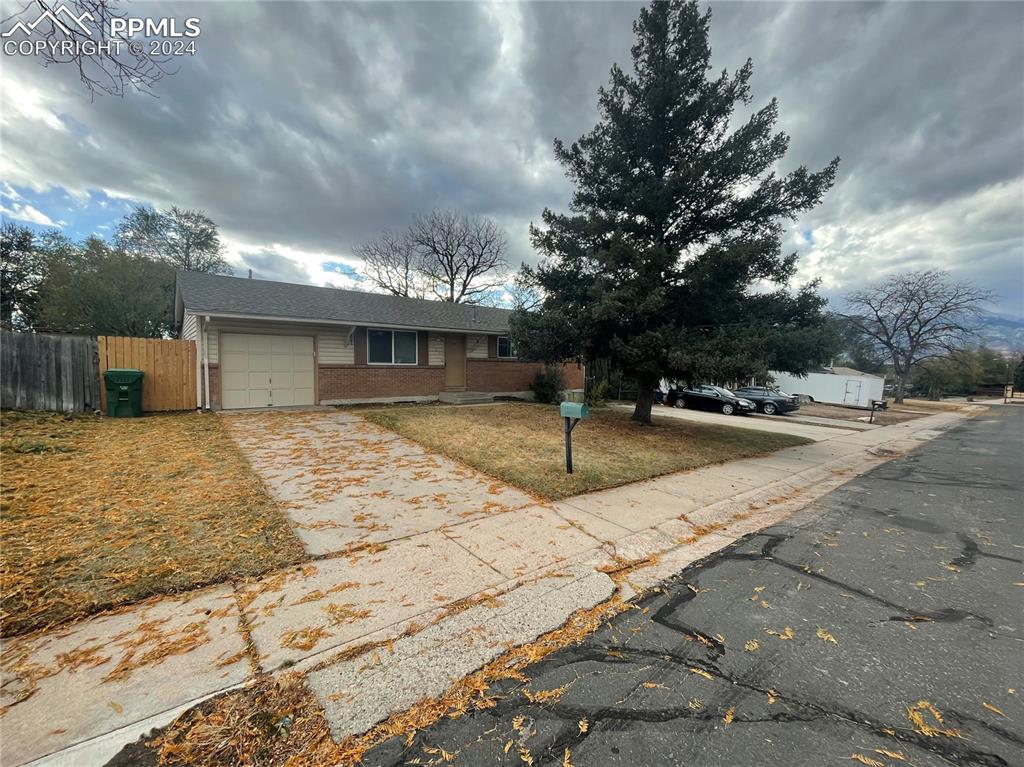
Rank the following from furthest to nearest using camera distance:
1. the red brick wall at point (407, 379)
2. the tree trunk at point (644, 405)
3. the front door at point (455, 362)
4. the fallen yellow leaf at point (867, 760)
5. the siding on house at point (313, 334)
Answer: the front door at point (455, 362) → the red brick wall at point (407, 379) → the tree trunk at point (644, 405) → the siding on house at point (313, 334) → the fallen yellow leaf at point (867, 760)

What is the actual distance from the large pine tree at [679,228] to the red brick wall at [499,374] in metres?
5.00

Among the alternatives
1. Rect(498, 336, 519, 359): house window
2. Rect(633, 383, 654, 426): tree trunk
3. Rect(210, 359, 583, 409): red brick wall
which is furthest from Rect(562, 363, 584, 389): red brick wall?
Rect(633, 383, 654, 426): tree trunk

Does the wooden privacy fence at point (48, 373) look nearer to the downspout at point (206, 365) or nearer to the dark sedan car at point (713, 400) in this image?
the downspout at point (206, 365)

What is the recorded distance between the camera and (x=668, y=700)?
7.05 ft

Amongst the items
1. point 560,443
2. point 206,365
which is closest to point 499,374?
point 560,443

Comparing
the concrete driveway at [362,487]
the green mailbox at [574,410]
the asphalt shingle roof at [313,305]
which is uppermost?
the asphalt shingle roof at [313,305]

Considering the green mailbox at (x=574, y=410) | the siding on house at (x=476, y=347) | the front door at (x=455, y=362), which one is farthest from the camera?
the siding on house at (x=476, y=347)

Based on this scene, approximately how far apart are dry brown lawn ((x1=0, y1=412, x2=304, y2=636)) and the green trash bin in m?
2.72

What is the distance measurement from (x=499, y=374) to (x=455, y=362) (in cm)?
205

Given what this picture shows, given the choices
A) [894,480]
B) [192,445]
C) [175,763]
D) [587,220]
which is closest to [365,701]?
[175,763]

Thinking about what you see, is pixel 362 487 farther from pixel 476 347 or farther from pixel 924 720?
pixel 476 347

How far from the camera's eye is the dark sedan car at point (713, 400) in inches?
747

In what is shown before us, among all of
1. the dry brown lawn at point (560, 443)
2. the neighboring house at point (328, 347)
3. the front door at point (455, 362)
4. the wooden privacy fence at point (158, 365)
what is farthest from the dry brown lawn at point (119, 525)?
the front door at point (455, 362)

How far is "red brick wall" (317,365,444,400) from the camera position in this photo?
12805mm
